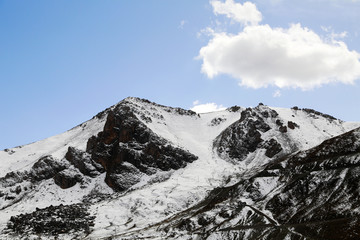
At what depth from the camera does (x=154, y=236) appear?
181 meters

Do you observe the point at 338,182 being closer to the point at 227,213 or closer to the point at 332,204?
the point at 332,204

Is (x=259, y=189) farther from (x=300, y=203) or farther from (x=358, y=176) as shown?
(x=358, y=176)

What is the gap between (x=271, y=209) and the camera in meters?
173

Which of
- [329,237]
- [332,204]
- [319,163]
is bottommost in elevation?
[329,237]

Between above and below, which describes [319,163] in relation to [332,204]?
above

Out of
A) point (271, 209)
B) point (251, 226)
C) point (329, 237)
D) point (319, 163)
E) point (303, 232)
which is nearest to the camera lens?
point (329, 237)

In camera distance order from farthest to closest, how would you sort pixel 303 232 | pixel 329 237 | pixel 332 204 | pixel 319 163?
pixel 319 163 → pixel 332 204 → pixel 303 232 → pixel 329 237

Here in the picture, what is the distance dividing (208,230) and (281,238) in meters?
38.1

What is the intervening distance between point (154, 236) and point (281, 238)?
62958 mm

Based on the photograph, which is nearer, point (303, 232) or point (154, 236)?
point (303, 232)

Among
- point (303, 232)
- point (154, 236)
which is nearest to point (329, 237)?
point (303, 232)

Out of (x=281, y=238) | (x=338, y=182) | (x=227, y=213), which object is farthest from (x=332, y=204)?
(x=227, y=213)

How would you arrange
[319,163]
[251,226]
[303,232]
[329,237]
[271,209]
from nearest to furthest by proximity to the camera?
[329,237]
[303,232]
[251,226]
[271,209]
[319,163]

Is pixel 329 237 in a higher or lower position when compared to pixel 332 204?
lower
